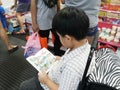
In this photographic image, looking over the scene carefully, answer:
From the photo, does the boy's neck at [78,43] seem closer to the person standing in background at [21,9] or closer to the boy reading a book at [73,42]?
the boy reading a book at [73,42]

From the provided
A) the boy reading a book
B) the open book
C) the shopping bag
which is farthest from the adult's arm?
the boy reading a book

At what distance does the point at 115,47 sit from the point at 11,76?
55.2 inches

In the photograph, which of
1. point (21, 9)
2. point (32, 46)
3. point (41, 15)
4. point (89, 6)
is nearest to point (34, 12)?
point (41, 15)

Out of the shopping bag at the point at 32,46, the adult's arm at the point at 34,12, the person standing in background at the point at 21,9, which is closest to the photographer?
the shopping bag at the point at 32,46

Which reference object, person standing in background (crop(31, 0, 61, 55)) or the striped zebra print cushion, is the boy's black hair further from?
person standing in background (crop(31, 0, 61, 55))

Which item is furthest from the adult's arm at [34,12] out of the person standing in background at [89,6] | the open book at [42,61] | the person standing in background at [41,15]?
the open book at [42,61]

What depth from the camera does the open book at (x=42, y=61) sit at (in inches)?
56.9

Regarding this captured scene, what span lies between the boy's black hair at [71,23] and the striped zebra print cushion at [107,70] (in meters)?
0.19

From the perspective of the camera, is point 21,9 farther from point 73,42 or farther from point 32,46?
point 73,42

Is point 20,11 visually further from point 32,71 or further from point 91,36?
point 91,36

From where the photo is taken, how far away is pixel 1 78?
91.3 inches

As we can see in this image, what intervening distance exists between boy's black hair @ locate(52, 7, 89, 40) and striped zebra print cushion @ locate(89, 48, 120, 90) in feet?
0.61

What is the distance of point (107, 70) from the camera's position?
0.99 metres

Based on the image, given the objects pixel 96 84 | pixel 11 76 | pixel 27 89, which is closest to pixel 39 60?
pixel 27 89
